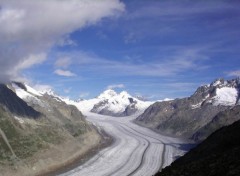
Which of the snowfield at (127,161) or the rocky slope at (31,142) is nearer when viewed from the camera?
the rocky slope at (31,142)

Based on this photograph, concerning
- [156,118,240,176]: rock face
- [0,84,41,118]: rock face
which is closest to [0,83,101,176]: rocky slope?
[0,84,41,118]: rock face

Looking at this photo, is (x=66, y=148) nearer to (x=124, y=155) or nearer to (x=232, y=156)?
(x=124, y=155)

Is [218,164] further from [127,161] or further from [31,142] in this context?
[31,142]

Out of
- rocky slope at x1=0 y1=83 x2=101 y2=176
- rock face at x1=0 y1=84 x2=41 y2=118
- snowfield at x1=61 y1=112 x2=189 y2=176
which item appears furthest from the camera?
rock face at x1=0 y1=84 x2=41 y2=118

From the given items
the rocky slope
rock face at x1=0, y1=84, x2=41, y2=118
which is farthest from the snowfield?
rock face at x1=0, y1=84, x2=41, y2=118

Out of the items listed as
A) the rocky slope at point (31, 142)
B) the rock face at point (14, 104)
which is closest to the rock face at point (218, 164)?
the rocky slope at point (31, 142)

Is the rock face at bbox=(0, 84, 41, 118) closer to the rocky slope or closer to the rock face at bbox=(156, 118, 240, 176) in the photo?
the rocky slope

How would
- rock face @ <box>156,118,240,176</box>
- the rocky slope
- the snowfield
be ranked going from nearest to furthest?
rock face @ <box>156,118,240,176</box>, the rocky slope, the snowfield

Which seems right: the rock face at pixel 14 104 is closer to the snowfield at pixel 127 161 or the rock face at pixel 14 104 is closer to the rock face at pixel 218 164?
the snowfield at pixel 127 161

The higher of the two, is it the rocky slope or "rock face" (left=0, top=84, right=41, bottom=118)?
"rock face" (left=0, top=84, right=41, bottom=118)

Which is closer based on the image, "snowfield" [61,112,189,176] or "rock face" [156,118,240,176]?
"rock face" [156,118,240,176]

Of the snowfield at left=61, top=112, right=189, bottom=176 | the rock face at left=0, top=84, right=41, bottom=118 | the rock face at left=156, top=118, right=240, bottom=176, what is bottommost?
the rock face at left=156, top=118, right=240, bottom=176

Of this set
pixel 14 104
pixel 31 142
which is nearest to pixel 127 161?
pixel 31 142

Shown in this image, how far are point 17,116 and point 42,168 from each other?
5248 cm
